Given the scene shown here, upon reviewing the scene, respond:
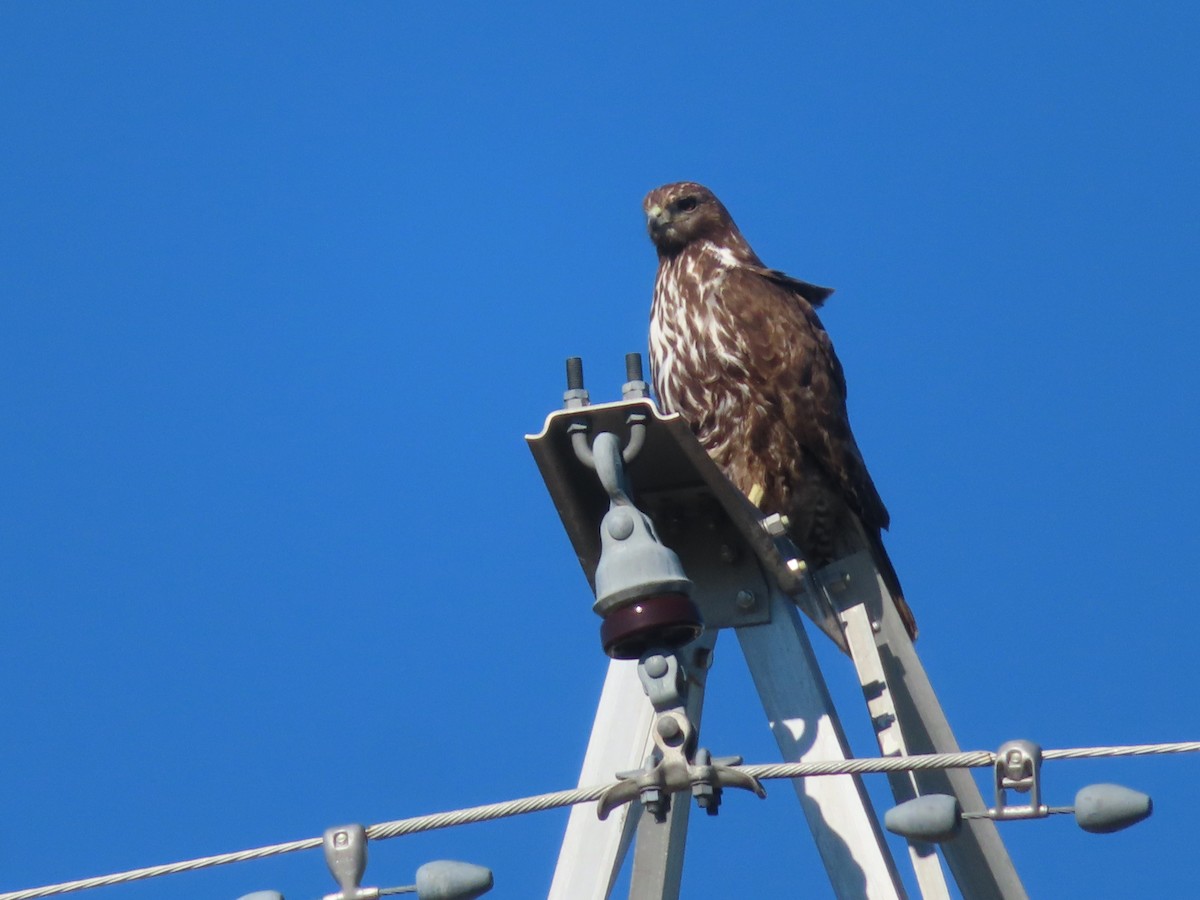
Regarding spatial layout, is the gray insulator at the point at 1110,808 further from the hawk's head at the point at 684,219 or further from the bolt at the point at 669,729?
the hawk's head at the point at 684,219

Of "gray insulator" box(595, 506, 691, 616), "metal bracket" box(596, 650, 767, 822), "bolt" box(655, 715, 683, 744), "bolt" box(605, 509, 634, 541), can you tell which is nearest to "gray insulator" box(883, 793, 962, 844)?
"metal bracket" box(596, 650, 767, 822)

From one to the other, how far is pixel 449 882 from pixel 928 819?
3.04 feet

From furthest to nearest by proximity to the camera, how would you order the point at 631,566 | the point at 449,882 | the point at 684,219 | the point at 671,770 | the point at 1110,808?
the point at 684,219
the point at 631,566
the point at 671,770
the point at 449,882
the point at 1110,808

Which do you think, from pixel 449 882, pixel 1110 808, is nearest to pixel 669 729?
pixel 449 882

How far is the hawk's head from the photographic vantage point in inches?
295

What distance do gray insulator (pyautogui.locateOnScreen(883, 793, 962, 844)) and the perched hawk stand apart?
295 cm

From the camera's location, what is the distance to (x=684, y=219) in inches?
296

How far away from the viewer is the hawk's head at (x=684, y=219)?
7496mm

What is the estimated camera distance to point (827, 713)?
14.5 ft

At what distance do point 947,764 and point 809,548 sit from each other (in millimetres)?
3092

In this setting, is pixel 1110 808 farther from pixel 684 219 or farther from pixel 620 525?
pixel 684 219

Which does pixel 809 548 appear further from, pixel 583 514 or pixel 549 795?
pixel 549 795

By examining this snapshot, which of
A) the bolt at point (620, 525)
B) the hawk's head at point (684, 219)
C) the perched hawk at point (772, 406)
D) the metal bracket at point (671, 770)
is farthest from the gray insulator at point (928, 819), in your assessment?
the hawk's head at point (684, 219)

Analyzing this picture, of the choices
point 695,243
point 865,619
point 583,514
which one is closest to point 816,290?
point 695,243
